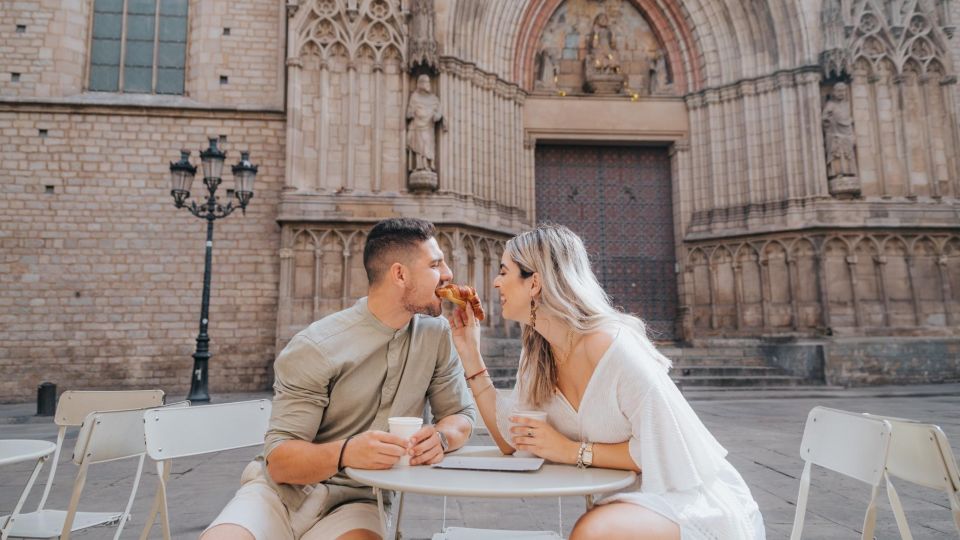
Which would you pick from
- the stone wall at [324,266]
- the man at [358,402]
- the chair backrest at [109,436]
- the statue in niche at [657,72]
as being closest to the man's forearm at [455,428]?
the man at [358,402]

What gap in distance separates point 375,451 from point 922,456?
5.79 ft

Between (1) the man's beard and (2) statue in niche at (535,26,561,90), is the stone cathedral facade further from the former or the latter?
(1) the man's beard

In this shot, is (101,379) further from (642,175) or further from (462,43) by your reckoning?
(642,175)

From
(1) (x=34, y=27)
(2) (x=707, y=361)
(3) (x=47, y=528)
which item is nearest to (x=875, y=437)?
(3) (x=47, y=528)

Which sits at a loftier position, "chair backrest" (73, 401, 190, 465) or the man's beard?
the man's beard

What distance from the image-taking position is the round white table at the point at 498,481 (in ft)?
4.70

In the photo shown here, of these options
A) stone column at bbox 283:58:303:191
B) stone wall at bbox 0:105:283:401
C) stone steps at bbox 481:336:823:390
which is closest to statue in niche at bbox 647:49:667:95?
stone steps at bbox 481:336:823:390

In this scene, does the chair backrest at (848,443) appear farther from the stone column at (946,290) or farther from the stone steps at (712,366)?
the stone column at (946,290)

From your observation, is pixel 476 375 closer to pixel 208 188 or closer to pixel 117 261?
pixel 208 188

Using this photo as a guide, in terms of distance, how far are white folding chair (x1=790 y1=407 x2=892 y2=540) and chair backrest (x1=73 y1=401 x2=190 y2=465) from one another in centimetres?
252

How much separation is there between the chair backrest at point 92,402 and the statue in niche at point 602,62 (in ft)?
37.8

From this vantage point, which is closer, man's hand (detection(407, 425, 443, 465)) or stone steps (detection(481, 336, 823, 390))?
man's hand (detection(407, 425, 443, 465))

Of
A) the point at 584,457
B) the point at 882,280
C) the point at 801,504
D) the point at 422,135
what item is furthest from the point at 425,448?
the point at 882,280

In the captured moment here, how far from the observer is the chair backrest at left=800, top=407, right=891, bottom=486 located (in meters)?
1.83
